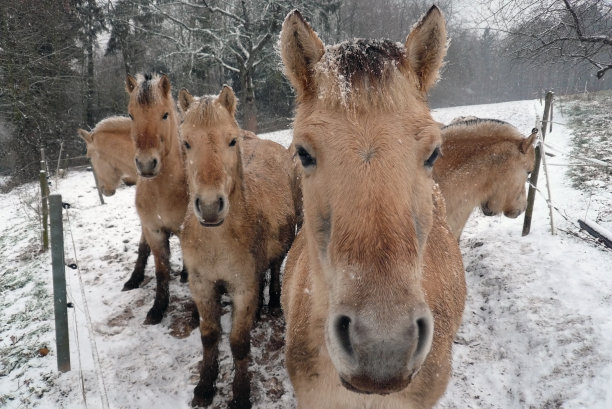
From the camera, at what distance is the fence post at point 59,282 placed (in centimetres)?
330

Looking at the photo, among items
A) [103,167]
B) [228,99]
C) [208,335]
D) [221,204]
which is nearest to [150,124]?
[228,99]

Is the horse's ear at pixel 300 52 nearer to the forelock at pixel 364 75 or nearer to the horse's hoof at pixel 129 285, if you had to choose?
the forelock at pixel 364 75

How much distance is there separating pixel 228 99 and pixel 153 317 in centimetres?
319

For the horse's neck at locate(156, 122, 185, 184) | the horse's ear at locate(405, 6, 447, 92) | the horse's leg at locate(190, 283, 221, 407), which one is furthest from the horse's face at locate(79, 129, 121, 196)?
the horse's ear at locate(405, 6, 447, 92)

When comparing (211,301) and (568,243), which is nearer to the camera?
(211,301)

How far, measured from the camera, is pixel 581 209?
6.51 meters

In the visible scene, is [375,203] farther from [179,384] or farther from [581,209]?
[581,209]

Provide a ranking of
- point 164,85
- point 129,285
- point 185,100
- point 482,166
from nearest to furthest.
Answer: point 185,100
point 164,85
point 482,166
point 129,285

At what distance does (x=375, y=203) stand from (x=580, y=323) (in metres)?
3.99

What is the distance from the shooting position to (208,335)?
11.2 feet

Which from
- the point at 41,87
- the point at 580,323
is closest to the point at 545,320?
the point at 580,323

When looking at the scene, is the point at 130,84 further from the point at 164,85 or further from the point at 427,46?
the point at 427,46

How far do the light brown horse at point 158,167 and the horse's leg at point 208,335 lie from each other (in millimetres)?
1433

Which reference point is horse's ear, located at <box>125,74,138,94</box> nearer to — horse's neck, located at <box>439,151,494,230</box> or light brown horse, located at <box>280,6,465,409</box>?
light brown horse, located at <box>280,6,465,409</box>
